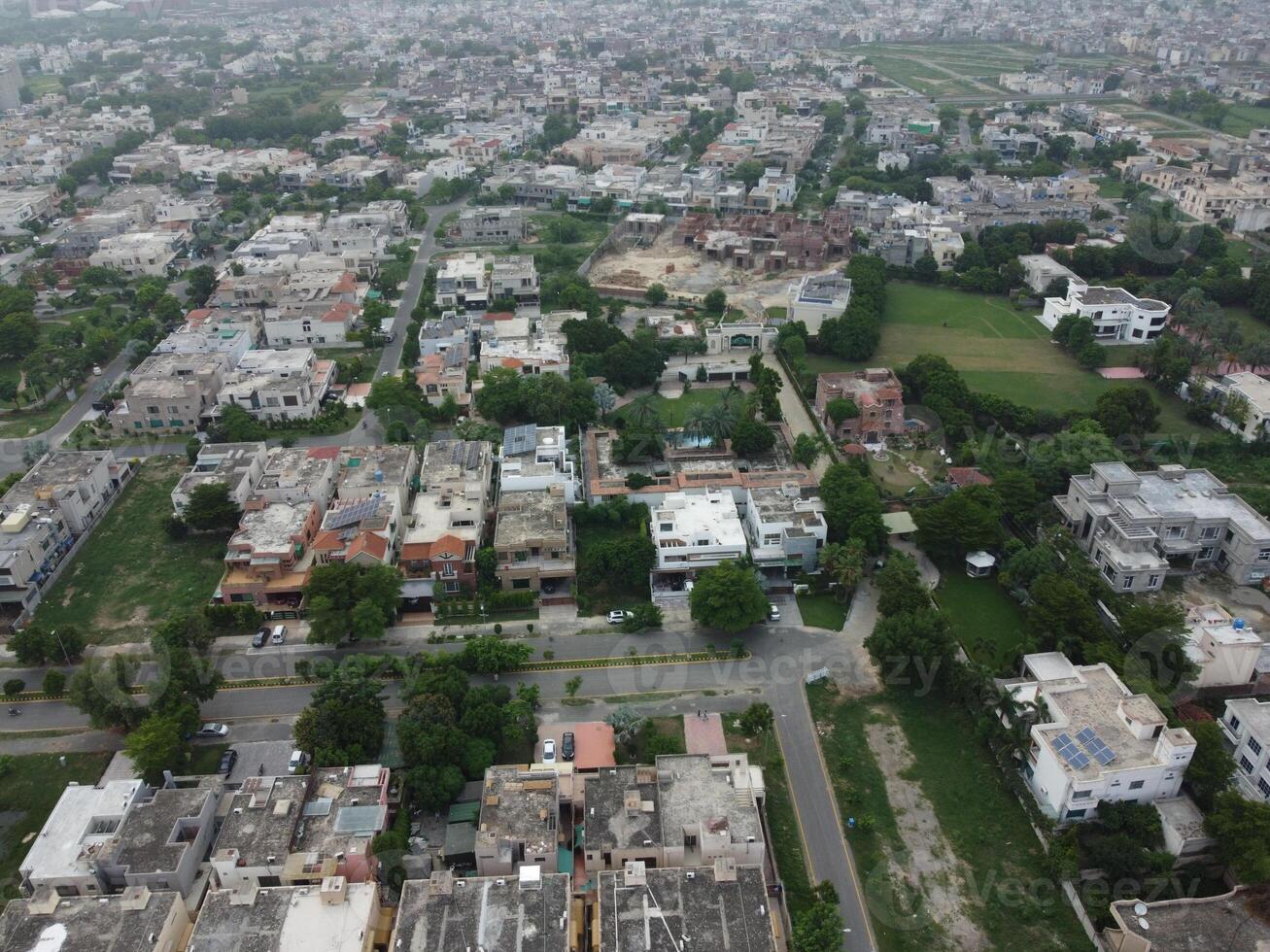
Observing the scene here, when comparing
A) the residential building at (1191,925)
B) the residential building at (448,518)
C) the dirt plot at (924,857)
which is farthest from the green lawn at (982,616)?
the residential building at (448,518)

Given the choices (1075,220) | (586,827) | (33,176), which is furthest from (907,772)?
(33,176)

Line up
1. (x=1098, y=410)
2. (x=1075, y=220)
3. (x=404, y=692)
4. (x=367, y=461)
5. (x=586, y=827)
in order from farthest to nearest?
(x=1075, y=220), (x=1098, y=410), (x=367, y=461), (x=404, y=692), (x=586, y=827)

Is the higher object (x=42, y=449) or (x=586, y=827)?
(x=586, y=827)

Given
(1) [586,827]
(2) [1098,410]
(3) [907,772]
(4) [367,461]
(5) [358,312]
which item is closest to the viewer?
(1) [586,827]

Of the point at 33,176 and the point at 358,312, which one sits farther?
the point at 33,176

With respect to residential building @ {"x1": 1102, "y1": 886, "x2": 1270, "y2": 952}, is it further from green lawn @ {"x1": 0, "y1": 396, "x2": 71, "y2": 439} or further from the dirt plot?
green lawn @ {"x1": 0, "y1": 396, "x2": 71, "y2": 439}

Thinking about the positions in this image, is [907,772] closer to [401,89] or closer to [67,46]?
[401,89]
